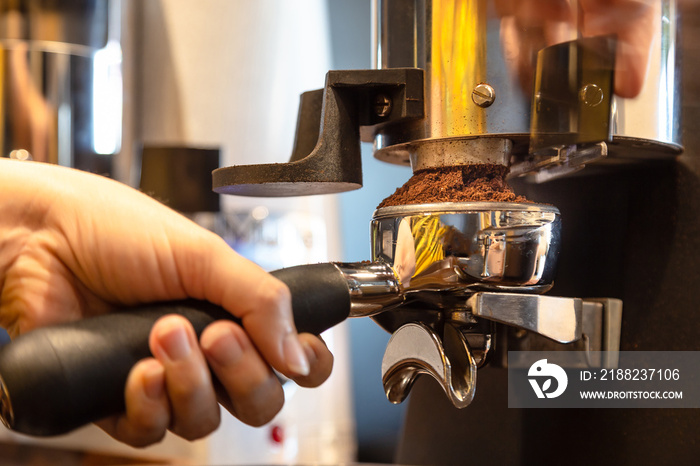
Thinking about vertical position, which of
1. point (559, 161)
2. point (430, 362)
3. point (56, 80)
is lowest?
point (430, 362)

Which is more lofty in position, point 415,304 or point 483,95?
point 483,95

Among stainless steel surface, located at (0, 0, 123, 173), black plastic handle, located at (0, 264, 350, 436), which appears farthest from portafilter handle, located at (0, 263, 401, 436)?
stainless steel surface, located at (0, 0, 123, 173)

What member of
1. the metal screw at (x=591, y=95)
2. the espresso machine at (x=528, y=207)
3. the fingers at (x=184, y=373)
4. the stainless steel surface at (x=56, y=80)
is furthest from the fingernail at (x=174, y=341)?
the stainless steel surface at (x=56, y=80)

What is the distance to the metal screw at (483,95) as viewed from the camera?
337 mm

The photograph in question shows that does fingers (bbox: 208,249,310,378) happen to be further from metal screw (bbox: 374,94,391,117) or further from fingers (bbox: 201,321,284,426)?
metal screw (bbox: 374,94,391,117)

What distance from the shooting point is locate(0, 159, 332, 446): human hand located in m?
0.29

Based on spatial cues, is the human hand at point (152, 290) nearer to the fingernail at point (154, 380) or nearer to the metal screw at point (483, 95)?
the fingernail at point (154, 380)

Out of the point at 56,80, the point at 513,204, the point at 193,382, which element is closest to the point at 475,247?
the point at 513,204

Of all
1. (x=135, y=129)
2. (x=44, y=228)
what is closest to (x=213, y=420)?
(x=44, y=228)

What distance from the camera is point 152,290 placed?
340 millimetres

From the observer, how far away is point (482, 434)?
17.8 inches

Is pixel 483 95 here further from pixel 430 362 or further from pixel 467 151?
pixel 430 362

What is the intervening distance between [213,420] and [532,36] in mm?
233

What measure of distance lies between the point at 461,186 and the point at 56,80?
2.99ft
